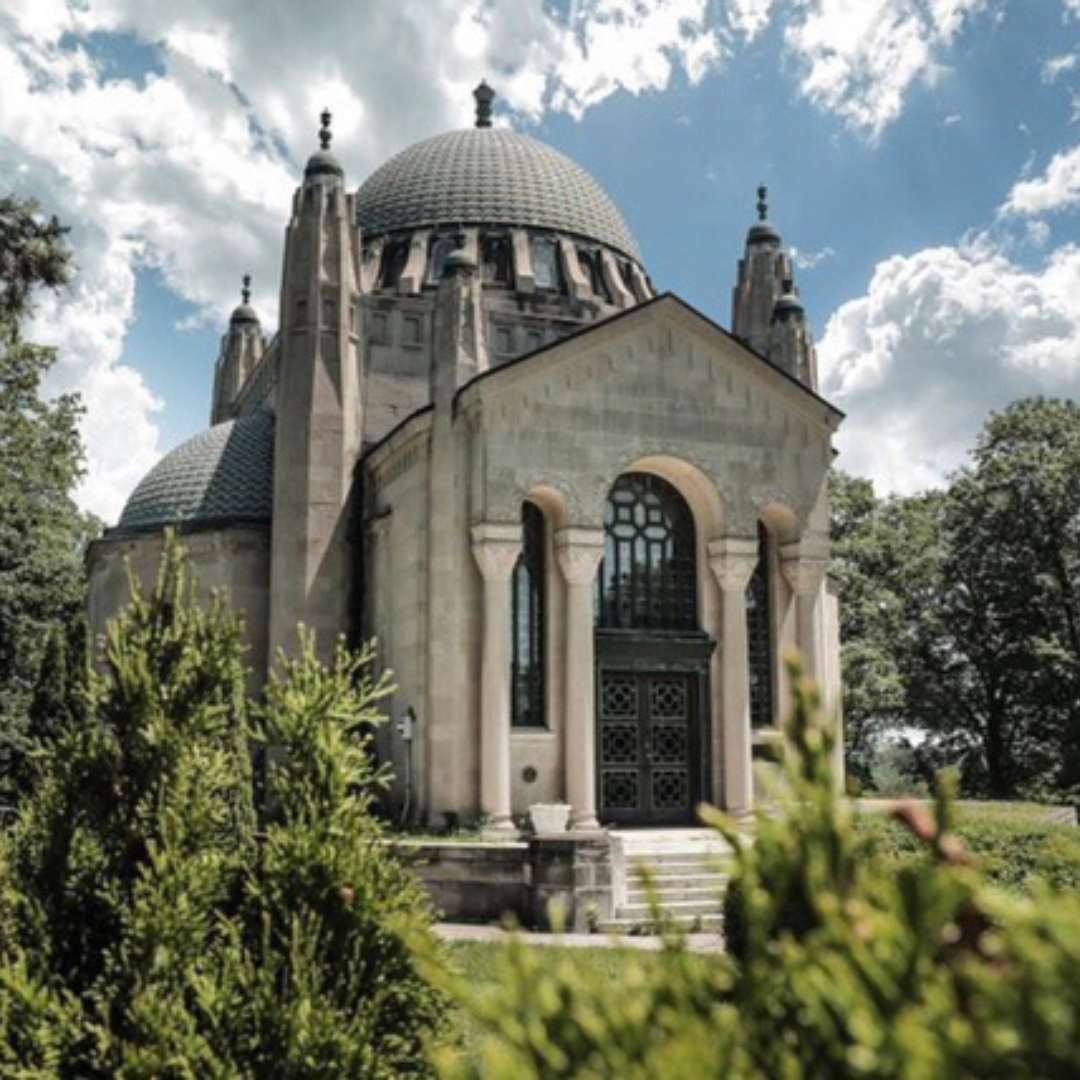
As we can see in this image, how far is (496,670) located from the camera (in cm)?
2244

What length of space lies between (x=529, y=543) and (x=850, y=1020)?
21.9 metres

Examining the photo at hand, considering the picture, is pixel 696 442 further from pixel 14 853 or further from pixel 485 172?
pixel 14 853

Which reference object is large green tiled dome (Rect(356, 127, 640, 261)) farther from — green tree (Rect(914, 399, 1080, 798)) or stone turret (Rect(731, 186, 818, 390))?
green tree (Rect(914, 399, 1080, 798))

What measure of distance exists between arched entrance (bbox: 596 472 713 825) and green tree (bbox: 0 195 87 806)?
1110 centimetres

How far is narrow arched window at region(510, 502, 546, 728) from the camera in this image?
23.7 meters

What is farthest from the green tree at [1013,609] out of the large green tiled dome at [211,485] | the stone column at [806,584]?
the large green tiled dome at [211,485]

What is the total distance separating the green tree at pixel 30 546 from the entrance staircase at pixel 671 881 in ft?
39.9

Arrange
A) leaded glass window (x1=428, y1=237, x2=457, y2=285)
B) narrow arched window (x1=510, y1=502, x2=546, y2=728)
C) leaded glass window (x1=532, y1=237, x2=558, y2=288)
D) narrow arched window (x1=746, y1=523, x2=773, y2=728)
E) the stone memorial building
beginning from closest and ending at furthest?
the stone memorial building → narrow arched window (x1=510, y1=502, x2=546, y2=728) → narrow arched window (x1=746, y1=523, x2=773, y2=728) → leaded glass window (x1=428, y1=237, x2=457, y2=285) → leaded glass window (x1=532, y1=237, x2=558, y2=288)

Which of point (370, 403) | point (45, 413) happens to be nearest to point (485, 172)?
point (370, 403)

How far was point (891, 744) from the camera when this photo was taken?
47531 millimetres

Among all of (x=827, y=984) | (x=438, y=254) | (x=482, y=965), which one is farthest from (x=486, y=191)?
(x=827, y=984)

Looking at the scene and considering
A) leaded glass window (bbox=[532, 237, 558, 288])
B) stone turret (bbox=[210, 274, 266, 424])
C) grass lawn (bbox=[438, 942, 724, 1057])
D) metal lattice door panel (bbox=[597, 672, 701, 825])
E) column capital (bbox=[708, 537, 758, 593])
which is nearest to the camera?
grass lawn (bbox=[438, 942, 724, 1057])

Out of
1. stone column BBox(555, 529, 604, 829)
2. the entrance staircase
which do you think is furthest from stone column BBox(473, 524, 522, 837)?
the entrance staircase

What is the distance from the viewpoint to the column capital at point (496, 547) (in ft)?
74.6
